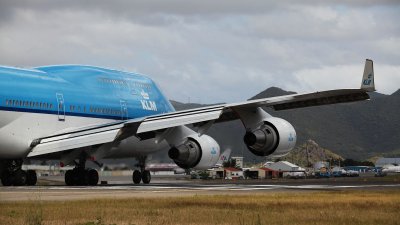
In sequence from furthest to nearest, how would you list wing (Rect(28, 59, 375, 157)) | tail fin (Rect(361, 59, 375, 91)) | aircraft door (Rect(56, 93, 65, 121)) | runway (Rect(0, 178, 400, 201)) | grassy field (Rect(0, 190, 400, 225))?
1. aircraft door (Rect(56, 93, 65, 121))
2. wing (Rect(28, 59, 375, 157))
3. tail fin (Rect(361, 59, 375, 91))
4. runway (Rect(0, 178, 400, 201))
5. grassy field (Rect(0, 190, 400, 225))

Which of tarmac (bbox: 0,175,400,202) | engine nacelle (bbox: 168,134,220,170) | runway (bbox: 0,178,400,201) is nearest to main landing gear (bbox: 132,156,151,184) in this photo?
tarmac (bbox: 0,175,400,202)

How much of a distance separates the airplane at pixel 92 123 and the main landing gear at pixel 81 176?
0.15ft

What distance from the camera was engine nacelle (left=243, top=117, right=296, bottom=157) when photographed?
3466 centimetres

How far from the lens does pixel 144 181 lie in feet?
147

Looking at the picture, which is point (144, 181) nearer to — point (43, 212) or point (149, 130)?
point (149, 130)

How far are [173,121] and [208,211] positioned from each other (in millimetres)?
14430

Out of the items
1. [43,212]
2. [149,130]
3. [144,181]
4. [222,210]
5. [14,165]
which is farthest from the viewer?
[144,181]

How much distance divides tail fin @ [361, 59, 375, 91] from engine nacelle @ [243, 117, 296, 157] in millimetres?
4400

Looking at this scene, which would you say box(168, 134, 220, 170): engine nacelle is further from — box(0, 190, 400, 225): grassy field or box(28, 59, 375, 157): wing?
box(0, 190, 400, 225): grassy field

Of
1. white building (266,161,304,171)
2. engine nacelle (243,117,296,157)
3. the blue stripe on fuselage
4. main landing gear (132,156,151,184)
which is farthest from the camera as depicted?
white building (266,161,304,171)

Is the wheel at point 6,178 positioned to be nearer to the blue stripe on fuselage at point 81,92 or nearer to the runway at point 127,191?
the runway at point 127,191

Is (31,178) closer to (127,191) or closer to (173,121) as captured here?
(173,121)

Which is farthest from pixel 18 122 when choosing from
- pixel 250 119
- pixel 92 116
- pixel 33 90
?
pixel 250 119

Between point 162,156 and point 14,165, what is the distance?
22.8 ft
